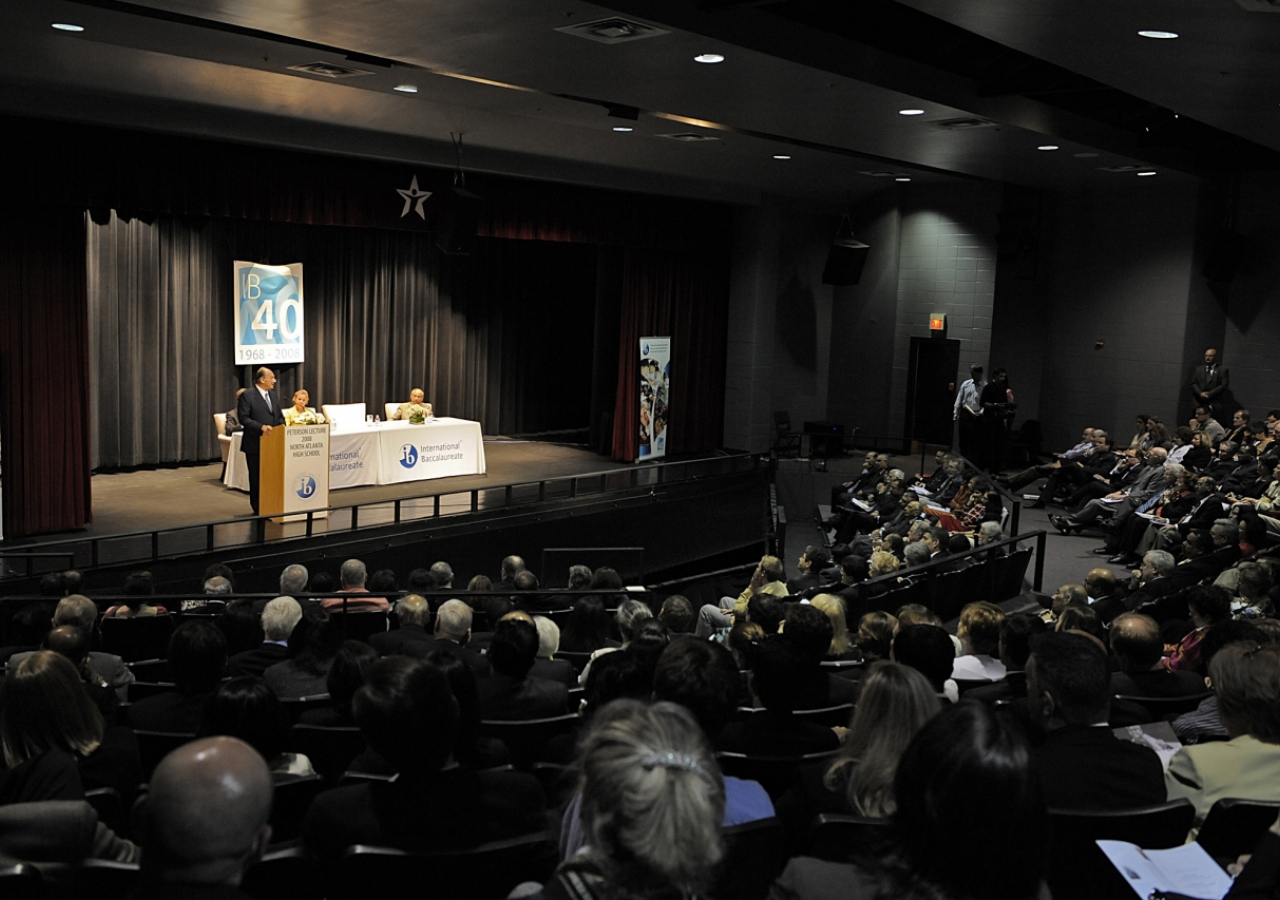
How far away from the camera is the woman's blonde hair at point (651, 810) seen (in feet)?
5.17

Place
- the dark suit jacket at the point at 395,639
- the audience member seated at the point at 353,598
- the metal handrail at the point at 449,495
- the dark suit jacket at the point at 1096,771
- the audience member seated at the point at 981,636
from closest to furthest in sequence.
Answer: the dark suit jacket at the point at 1096,771 → the dark suit jacket at the point at 395,639 → the audience member seated at the point at 981,636 → the audience member seated at the point at 353,598 → the metal handrail at the point at 449,495

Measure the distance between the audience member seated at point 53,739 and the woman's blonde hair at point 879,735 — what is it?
1.79m

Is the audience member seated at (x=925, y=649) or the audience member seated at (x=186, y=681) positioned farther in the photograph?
the audience member seated at (x=925, y=649)

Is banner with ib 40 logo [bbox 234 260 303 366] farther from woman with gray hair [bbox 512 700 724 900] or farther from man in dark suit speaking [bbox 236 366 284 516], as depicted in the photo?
woman with gray hair [bbox 512 700 724 900]

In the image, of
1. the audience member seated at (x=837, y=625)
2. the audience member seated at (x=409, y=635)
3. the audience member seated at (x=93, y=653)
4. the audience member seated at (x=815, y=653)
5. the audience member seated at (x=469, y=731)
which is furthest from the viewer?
the audience member seated at (x=837, y=625)

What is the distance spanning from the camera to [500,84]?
33.2 ft

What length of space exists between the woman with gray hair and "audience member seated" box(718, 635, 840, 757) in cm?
147

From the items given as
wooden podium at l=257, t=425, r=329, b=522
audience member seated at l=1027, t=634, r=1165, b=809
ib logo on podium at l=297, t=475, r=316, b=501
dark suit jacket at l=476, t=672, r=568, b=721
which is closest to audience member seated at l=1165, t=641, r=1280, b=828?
audience member seated at l=1027, t=634, r=1165, b=809

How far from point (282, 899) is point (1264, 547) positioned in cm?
729

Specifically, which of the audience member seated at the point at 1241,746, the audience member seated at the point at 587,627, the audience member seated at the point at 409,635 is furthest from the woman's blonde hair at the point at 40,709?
the audience member seated at the point at 587,627

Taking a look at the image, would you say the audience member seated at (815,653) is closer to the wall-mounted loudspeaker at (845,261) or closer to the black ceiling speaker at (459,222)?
the black ceiling speaker at (459,222)

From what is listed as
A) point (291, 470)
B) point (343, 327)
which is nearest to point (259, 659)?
point (291, 470)

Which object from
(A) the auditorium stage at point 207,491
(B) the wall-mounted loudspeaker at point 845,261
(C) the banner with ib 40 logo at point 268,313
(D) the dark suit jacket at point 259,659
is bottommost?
(A) the auditorium stage at point 207,491

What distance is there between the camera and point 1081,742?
9.17ft
